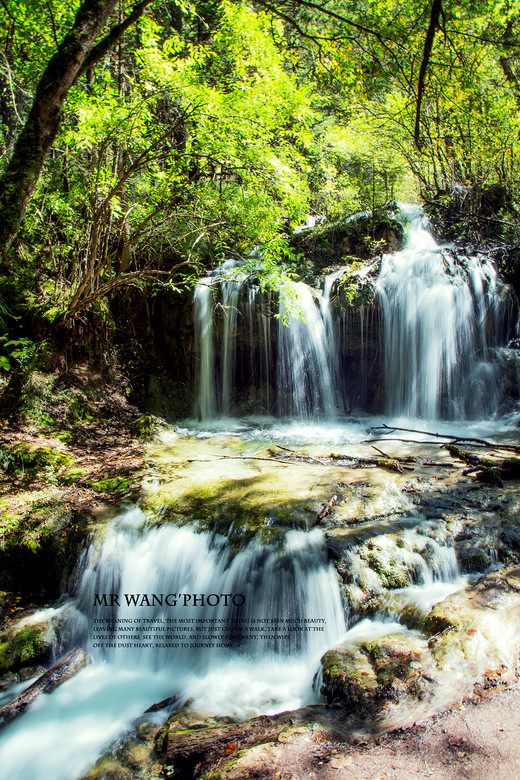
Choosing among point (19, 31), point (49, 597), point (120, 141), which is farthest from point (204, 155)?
point (49, 597)

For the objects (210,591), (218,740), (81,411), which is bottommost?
(218,740)

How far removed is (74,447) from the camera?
22.1 ft

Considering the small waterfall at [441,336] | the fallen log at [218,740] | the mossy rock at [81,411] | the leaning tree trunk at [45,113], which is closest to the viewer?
the fallen log at [218,740]

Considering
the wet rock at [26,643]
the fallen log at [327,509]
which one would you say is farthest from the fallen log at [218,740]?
the fallen log at [327,509]

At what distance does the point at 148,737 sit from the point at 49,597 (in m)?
1.98

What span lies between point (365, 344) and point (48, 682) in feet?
26.8

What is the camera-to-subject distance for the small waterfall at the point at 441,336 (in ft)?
30.2

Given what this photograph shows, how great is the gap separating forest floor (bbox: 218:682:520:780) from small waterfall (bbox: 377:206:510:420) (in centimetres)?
739

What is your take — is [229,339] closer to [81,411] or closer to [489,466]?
[81,411]

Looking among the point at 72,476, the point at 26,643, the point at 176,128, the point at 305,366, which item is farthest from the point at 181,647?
the point at 176,128

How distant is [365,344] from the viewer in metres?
9.80

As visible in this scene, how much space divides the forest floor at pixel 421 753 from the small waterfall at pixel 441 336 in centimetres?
739

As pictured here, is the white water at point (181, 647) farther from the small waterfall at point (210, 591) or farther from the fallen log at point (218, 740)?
the fallen log at point (218, 740)

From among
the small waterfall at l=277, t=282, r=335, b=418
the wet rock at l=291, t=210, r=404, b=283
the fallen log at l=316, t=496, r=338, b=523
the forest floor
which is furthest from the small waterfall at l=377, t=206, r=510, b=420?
the forest floor
